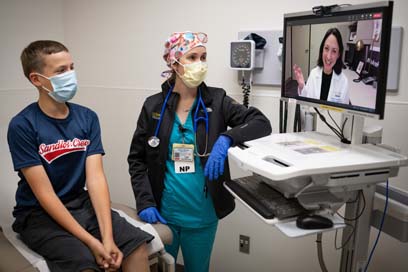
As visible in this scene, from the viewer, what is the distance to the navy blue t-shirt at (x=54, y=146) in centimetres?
140

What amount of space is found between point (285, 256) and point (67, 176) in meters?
1.31

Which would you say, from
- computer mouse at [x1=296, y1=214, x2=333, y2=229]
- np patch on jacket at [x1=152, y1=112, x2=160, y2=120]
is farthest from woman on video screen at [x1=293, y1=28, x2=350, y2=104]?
np patch on jacket at [x1=152, y1=112, x2=160, y2=120]

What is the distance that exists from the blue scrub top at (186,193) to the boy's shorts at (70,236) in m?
0.23

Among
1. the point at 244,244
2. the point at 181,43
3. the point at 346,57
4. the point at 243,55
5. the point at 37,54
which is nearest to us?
the point at 346,57

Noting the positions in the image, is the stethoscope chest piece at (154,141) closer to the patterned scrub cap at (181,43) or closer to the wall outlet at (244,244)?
the patterned scrub cap at (181,43)

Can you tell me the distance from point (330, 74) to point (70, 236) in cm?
108

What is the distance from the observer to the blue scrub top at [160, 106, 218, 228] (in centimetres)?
160

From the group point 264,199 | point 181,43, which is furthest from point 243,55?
point 264,199

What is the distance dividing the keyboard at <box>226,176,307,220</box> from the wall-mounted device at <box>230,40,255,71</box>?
72cm

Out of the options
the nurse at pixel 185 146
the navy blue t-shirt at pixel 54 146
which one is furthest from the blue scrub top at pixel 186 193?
the navy blue t-shirt at pixel 54 146

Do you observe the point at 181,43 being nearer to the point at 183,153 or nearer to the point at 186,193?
the point at 183,153

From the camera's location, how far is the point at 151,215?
155cm

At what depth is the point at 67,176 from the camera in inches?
59.3

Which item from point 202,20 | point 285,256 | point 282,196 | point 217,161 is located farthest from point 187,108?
point 285,256
